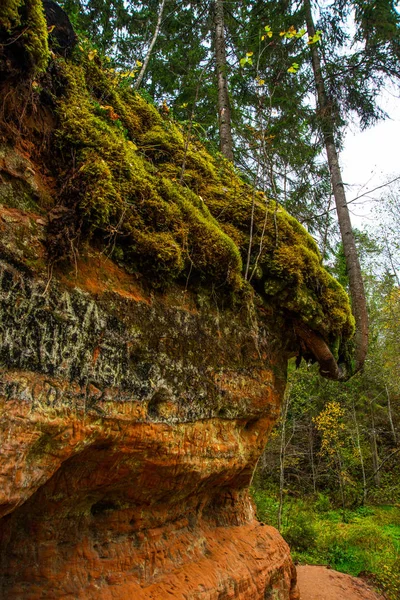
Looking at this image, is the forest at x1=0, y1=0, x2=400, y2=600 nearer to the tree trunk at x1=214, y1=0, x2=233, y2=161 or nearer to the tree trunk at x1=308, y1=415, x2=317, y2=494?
the tree trunk at x1=214, y1=0, x2=233, y2=161

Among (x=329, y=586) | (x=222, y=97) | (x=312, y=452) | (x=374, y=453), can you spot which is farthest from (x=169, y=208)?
(x=374, y=453)

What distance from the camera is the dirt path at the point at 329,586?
7699 millimetres

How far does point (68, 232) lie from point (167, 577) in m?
3.62

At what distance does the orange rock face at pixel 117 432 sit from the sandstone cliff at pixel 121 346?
0.05 ft

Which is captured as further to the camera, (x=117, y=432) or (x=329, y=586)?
(x=329, y=586)

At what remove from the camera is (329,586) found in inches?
324

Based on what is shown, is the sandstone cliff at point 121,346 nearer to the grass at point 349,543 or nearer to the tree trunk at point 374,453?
the grass at point 349,543

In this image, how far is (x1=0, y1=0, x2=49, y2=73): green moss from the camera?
284cm

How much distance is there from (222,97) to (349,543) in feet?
44.8

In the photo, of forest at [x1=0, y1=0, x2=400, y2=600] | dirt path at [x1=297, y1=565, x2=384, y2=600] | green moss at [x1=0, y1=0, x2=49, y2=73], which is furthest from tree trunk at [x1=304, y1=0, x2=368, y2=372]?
green moss at [x1=0, y1=0, x2=49, y2=73]

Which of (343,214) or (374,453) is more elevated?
(343,214)

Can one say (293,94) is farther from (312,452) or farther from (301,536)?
(312,452)

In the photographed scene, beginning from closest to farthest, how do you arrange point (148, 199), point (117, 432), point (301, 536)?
point (117, 432) → point (148, 199) → point (301, 536)

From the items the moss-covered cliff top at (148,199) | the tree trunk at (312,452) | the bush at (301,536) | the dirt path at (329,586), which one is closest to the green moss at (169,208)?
the moss-covered cliff top at (148,199)
